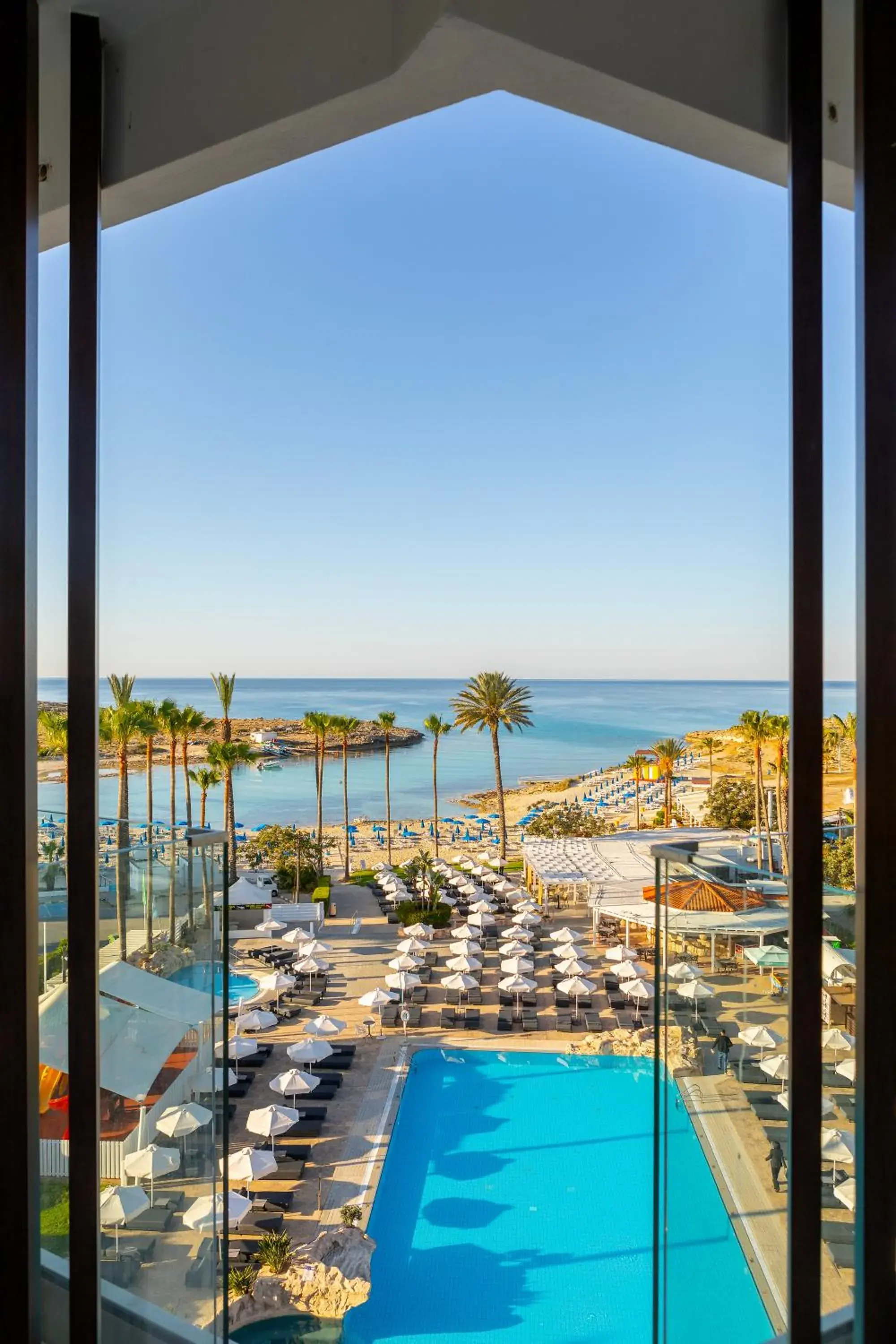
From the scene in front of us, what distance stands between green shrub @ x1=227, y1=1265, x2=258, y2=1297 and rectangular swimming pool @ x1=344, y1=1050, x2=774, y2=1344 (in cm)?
73

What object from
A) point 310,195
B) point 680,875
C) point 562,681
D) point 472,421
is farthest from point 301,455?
point 680,875

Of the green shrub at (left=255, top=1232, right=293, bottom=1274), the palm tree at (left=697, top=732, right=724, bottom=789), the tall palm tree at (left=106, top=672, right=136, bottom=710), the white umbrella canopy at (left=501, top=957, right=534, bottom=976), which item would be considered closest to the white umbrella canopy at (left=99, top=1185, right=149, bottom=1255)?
the green shrub at (left=255, top=1232, right=293, bottom=1274)

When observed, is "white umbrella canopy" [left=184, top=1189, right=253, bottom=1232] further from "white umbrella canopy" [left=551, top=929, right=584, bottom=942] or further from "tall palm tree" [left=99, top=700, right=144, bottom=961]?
"white umbrella canopy" [left=551, top=929, right=584, bottom=942]

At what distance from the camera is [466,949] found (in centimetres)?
1006

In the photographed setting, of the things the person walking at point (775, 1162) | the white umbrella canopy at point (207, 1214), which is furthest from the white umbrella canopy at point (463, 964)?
the person walking at point (775, 1162)

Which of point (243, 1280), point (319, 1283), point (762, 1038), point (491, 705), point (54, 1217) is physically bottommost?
point (319, 1283)

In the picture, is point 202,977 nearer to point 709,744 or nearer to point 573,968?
point 573,968

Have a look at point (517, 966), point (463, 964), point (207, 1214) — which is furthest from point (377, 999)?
point (207, 1214)

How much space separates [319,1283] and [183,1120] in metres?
4.68

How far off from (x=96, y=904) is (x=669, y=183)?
19.3m

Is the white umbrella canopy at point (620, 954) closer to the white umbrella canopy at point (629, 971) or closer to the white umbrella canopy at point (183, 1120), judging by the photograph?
the white umbrella canopy at point (629, 971)

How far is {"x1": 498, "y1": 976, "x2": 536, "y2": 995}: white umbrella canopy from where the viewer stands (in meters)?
9.02

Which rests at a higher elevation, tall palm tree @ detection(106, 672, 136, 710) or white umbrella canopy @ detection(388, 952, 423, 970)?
tall palm tree @ detection(106, 672, 136, 710)

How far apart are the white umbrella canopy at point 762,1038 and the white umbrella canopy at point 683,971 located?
169mm
